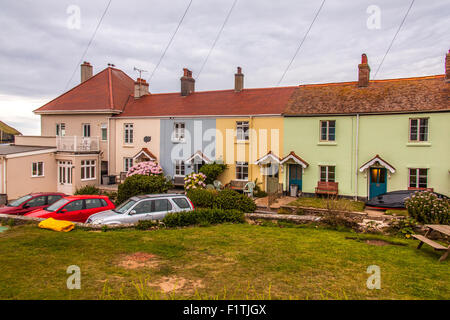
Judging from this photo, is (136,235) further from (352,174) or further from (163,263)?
(352,174)

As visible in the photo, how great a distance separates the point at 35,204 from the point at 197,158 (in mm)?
12672

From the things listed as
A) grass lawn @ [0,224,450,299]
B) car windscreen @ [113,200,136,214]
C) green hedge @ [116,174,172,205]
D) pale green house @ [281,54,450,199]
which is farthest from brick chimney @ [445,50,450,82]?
car windscreen @ [113,200,136,214]

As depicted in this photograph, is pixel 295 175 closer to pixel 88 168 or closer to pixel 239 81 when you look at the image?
pixel 239 81

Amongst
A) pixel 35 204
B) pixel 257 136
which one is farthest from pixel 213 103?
pixel 35 204

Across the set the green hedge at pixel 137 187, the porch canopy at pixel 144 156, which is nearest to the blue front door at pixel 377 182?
the green hedge at pixel 137 187

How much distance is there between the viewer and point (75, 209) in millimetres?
14328

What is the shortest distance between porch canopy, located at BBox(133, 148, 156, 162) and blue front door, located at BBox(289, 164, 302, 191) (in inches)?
461

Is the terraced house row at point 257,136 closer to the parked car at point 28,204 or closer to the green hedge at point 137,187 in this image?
the green hedge at point 137,187

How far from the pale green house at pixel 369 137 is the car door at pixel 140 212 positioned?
12.9m

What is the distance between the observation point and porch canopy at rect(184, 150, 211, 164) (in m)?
26.6

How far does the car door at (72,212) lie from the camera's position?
1391 centimetres

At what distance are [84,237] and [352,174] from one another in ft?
58.3
